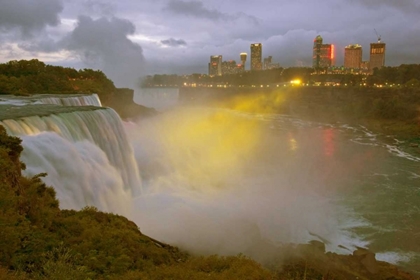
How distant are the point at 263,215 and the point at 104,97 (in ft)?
108

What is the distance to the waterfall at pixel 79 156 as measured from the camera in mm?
11031

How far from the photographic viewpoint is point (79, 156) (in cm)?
1280

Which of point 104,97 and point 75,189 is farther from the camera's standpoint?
point 104,97

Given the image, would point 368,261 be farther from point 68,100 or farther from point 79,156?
point 68,100

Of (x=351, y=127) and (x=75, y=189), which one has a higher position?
(x=75, y=189)

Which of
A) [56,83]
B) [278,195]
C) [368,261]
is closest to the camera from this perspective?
[368,261]

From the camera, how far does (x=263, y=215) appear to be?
16.8 metres

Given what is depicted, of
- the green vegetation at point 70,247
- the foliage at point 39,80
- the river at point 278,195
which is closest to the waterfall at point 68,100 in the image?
the river at point 278,195

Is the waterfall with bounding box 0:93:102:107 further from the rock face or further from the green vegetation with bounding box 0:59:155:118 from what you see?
the rock face

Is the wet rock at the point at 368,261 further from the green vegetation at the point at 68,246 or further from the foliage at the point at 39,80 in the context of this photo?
the foliage at the point at 39,80

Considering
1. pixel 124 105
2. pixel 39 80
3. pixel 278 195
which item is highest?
pixel 39 80

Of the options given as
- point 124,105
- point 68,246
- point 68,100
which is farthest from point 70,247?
point 124,105

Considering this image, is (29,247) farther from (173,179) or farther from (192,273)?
(173,179)

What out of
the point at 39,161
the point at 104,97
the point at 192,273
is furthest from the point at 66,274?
the point at 104,97
